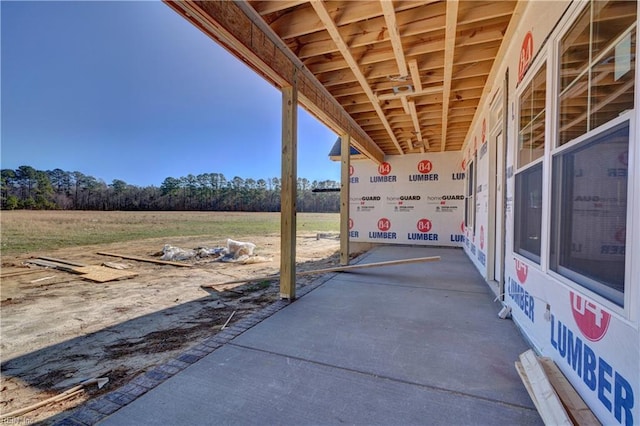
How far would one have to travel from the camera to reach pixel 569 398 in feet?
4.74

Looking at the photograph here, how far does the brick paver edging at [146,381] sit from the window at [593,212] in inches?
104

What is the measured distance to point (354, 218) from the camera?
9.50 meters

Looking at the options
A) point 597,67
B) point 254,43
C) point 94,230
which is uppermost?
point 254,43

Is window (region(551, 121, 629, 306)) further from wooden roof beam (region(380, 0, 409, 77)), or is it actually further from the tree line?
the tree line

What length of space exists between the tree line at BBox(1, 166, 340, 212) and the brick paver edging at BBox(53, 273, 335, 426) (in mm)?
26411

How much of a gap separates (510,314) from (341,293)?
6.56 ft

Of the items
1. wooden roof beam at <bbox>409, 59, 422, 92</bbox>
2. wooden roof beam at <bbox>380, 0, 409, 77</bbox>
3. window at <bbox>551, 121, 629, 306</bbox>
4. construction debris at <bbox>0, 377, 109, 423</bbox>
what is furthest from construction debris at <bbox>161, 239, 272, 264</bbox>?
window at <bbox>551, 121, 629, 306</bbox>

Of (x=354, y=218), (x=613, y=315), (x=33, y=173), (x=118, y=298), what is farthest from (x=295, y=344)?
(x=33, y=173)

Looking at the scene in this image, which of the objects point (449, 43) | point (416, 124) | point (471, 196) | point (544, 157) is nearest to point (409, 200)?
point (471, 196)

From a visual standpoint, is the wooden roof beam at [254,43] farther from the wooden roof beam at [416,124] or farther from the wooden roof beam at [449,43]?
the wooden roof beam at [449,43]

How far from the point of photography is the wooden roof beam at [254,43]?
2.13 m

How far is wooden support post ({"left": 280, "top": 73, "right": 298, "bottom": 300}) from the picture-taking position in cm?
339

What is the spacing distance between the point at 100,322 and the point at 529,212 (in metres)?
4.76

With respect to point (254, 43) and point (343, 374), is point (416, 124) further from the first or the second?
point (343, 374)
